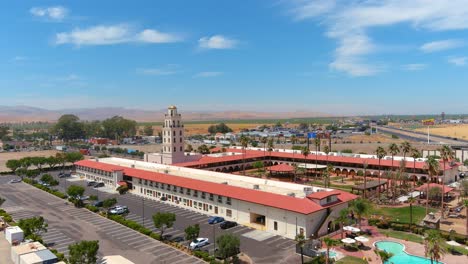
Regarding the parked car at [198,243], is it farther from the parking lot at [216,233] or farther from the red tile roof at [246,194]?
the red tile roof at [246,194]

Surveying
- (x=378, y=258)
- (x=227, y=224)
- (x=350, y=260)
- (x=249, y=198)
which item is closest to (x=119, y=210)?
(x=227, y=224)

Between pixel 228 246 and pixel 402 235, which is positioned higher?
pixel 228 246

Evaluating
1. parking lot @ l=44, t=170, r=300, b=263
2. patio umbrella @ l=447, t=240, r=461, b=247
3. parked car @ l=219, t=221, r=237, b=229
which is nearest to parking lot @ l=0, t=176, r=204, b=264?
parking lot @ l=44, t=170, r=300, b=263

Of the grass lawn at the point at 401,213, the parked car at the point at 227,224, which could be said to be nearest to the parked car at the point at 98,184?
the parked car at the point at 227,224

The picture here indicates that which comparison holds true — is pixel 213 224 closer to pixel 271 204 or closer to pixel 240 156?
pixel 271 204

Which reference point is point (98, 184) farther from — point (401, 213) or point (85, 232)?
point (401, 213)
